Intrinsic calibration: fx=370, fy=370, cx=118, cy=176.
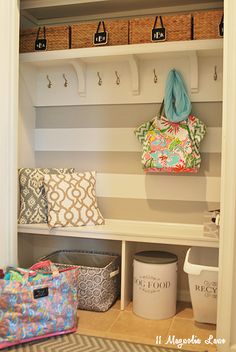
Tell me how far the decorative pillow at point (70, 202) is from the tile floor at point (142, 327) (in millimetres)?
611

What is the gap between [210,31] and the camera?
2.28 meters

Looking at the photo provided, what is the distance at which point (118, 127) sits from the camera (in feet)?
9.12

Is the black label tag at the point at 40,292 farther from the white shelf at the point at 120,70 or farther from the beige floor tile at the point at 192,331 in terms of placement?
the white shelf at the point at 120,70

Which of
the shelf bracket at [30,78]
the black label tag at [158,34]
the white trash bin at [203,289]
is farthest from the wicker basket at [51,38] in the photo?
the white trash bin at [203,289]

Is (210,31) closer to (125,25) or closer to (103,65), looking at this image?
(125,25)

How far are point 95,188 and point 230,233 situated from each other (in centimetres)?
124

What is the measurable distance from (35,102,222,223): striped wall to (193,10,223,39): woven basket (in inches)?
19.1

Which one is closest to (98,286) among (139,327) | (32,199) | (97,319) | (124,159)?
(97,319)

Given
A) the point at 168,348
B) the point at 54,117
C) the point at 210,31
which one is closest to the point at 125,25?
the point at 210,31

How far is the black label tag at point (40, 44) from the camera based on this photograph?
8.45 ft

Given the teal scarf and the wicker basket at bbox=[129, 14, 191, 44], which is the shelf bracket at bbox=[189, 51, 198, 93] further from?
the wicker basket at bbox=[129, 14, 191, 44]

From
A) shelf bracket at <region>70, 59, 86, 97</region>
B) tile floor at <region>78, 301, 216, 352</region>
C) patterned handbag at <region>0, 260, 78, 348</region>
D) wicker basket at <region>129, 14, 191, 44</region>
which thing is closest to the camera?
patterned handbag at <region>0, 260, 78, 348</region>

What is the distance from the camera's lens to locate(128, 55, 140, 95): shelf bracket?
2.54 m

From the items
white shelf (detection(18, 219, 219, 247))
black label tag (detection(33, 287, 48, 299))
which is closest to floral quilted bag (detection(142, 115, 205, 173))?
white shelf (detection(18, 219, 219, 247))
